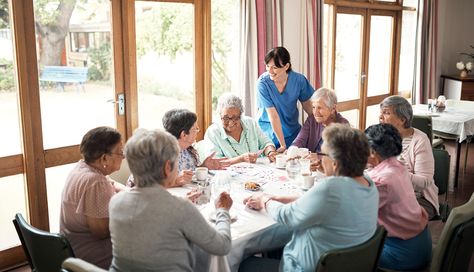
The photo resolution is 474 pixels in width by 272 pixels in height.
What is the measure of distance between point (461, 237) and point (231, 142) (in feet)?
5.43

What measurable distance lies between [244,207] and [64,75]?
6.29 ft

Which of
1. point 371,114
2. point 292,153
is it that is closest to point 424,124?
point 292,153

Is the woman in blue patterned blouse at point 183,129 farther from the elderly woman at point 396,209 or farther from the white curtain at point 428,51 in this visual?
the white curtain at point 428,51

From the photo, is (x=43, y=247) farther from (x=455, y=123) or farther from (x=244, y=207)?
(x=455, y=123)

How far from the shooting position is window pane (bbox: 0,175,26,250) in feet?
10.9

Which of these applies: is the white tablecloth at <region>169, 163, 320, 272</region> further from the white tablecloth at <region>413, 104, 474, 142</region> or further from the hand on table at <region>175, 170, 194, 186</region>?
the white tablecloth at <region>413, 104, 474, 142</region>

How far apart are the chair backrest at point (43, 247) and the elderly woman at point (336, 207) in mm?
886

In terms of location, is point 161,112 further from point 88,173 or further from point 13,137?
point 88,173

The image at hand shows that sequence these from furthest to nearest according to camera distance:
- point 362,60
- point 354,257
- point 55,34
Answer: point 362,60, point 55,34, point 354,257

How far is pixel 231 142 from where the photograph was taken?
3307 millimetres

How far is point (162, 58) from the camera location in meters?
4.16

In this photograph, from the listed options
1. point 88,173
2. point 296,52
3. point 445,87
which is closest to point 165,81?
point 296,52

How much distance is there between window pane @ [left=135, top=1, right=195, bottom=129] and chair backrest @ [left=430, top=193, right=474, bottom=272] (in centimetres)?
267

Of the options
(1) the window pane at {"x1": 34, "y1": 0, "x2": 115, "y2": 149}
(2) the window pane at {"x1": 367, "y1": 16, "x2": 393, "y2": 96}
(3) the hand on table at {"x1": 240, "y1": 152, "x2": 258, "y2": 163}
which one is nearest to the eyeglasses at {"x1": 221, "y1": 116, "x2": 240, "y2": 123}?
(3) the hand on table at {"x1": 240, "y1": 152, "x2": 258, "y2": 163}
